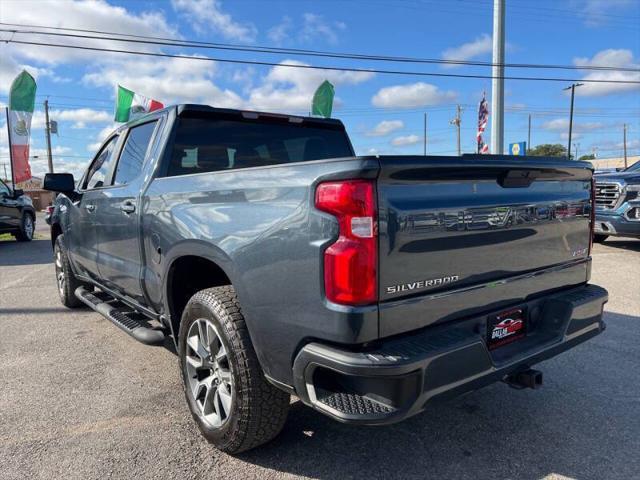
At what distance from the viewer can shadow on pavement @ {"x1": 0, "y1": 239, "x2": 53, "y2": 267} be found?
33.8 feet

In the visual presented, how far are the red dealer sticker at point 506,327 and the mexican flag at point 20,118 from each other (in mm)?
23314

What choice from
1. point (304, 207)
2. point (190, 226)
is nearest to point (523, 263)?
point (304, 207)

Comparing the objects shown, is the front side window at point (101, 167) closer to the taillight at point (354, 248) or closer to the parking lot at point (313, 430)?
the parking lot at point (313, 430)

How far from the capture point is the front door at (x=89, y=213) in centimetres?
439

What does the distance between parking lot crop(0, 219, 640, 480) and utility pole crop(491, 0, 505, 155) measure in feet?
33.8

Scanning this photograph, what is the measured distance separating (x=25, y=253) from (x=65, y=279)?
23.4ft

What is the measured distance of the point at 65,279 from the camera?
5762 mm

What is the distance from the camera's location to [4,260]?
34.8 ft

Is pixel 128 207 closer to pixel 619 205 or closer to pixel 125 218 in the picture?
pixel 125 218

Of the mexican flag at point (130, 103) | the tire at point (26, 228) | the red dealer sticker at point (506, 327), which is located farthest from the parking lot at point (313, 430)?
the mexican flag at point (130, 103)

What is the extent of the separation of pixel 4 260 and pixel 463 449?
10960mm

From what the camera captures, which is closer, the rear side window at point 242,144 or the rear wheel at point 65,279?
the rear side window at point 242,144

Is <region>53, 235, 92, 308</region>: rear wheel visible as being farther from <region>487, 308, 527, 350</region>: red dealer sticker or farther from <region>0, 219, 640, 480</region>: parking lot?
<region>487, 308, 527, 350</region>: red dealer sticker

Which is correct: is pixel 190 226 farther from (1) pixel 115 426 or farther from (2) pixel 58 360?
(2) pixel 58 360
